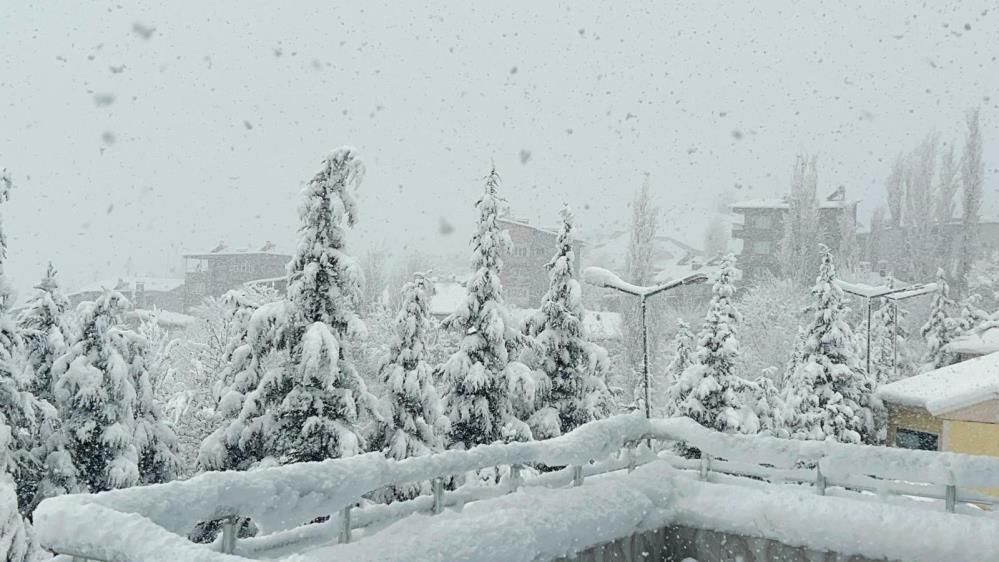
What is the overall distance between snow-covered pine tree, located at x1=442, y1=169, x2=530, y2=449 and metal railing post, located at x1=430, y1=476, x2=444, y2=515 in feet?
46.4

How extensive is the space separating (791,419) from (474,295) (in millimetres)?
10386

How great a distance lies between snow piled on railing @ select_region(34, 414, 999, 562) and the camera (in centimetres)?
308

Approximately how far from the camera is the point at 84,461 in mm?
18359

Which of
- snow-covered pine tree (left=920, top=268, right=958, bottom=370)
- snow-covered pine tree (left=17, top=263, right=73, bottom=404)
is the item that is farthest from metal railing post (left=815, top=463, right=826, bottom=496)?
snow-covered pine tree (left=920, top=268, right=958, bottom=370)

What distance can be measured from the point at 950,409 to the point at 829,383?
3727mm

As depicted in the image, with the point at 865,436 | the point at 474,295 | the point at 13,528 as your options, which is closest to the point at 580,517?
the point at 13,528

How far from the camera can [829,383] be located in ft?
81.5

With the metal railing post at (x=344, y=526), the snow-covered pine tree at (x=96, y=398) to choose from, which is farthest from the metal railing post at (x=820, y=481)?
the snow-covered pine tree at (x=96, y=398)

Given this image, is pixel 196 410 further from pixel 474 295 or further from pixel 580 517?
pixel 580 517

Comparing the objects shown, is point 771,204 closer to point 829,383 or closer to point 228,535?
point 829,383

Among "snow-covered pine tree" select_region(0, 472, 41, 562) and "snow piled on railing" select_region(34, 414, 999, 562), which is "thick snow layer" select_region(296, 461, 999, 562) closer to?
"snow piled on railing" select_region(34, 414, 999, 562)

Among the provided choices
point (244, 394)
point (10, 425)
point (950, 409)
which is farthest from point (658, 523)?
point (950, 409)

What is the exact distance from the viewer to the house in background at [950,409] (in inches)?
843

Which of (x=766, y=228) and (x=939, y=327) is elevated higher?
(x=766, y=228)
